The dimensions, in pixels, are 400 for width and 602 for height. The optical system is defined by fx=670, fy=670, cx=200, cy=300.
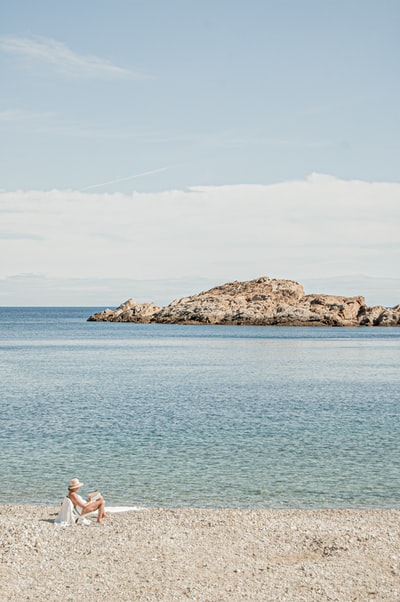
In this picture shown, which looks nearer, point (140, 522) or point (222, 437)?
point (140, 522)

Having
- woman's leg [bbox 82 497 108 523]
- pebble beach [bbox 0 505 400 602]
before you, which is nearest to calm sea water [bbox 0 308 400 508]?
pebble beach [bbox 0 505 400 602]

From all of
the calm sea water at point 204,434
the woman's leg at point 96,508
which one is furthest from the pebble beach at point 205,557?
the calm sea water at point 204,434

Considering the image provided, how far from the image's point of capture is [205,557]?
57.6 feet

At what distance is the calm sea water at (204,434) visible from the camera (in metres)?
25.7

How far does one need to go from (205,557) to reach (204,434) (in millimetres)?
19276

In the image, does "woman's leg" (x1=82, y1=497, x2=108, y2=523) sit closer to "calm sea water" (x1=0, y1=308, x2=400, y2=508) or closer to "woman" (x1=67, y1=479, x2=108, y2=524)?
"woman" (x1=67, y1=479, x2=108, y2=524)

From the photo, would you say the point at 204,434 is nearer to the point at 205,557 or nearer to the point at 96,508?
the point at 96,508

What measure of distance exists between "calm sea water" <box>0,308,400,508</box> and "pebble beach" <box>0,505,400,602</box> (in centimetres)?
309

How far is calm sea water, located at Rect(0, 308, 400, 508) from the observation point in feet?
84.4

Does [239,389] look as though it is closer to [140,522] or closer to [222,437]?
[222,437]

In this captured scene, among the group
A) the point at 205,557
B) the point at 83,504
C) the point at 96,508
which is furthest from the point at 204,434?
the point at 205,557

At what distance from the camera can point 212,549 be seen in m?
18.2

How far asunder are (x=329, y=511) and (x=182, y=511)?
195 inches

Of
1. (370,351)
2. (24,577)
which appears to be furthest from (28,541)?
(370,351)
